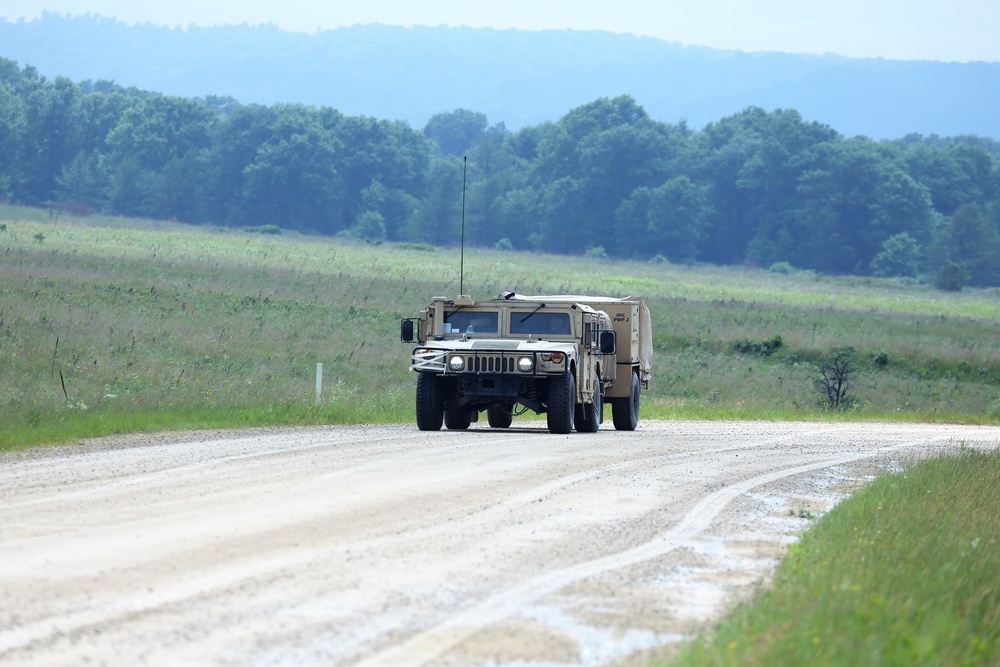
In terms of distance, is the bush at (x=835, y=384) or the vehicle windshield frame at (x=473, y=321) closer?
the vehicle windshield frame at (x=473, y=321)

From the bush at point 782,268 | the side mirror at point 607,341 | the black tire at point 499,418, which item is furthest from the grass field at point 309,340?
the bush at point 782,268

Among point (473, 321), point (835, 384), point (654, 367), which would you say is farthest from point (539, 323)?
point (654, 367)

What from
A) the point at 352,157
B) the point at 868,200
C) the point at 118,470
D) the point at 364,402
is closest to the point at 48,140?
the point at 352,157

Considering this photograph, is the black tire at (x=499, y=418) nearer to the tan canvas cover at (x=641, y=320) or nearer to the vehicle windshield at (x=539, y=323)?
the tan canvas cover at (x=641, y=320)

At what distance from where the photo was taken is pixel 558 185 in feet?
435

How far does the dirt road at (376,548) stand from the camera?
6938 mm

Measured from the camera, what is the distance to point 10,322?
3023 cm

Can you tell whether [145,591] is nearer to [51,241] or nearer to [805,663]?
[805,663]

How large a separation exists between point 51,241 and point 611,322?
44.1 m

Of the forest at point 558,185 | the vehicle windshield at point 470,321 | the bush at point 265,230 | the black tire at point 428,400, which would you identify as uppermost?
the forest at point 558,185

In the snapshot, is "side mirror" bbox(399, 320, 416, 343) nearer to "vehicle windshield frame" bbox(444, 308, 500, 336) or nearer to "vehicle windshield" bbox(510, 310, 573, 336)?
"vehicle windshield frame" bbox(444, 308, 500, 336)

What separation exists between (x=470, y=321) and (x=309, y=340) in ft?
44.8

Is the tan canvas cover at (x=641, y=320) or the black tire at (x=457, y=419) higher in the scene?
the tan canvas cover at (x=641, y=320)

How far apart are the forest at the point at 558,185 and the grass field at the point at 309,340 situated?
52.4 meters
